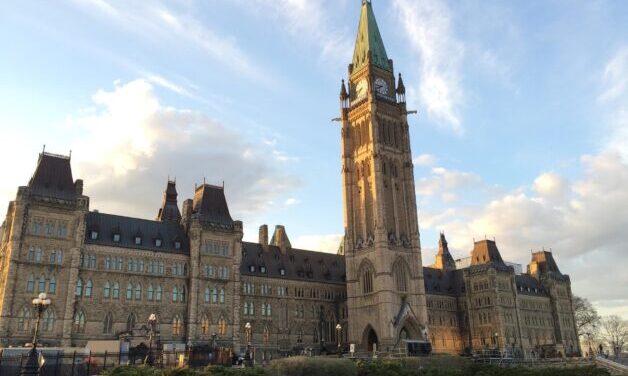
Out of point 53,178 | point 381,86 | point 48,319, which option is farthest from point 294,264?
point 48,319

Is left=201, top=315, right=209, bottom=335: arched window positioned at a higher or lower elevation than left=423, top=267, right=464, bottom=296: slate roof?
lower

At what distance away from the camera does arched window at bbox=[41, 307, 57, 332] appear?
209ft

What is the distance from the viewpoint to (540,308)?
412 ft

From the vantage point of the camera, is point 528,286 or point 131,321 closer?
point 131,321

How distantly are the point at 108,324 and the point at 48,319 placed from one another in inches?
285

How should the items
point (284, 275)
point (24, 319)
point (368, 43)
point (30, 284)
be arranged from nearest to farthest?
point (24, 319) → point (30, 284) → point (284, 275) → point (368, 43)

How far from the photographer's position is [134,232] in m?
76.1

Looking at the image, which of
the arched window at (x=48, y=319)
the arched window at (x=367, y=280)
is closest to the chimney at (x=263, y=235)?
the arched window at (x=367, y=280)

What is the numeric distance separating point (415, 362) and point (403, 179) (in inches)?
1920

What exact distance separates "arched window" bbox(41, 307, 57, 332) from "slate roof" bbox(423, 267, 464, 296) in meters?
73.6

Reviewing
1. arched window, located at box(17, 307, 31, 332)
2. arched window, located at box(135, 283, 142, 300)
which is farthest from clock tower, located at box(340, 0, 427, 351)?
arched window, located at box(17, 307, 31, 332)

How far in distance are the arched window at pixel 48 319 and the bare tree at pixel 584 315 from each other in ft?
416

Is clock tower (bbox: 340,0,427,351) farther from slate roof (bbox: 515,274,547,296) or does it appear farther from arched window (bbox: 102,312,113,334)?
slate roof (bbox: 515,274,547,296)

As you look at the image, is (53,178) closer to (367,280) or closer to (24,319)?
(24,319)
